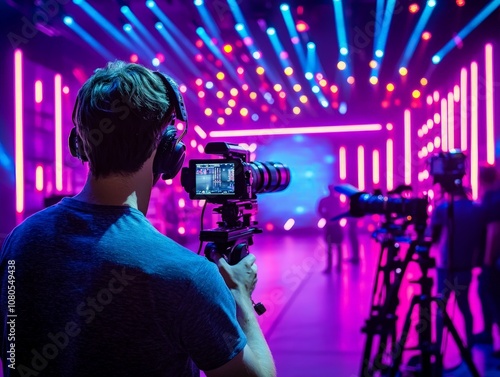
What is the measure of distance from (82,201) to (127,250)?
6.1 inches

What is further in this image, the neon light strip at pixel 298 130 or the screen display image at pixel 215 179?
the neon light strip at pixel 298 130

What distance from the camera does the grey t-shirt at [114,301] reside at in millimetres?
817

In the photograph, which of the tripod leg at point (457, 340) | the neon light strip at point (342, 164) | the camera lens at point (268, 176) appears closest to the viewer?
the camera lens at point (268, 176)

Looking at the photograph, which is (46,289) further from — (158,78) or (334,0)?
(334,0)

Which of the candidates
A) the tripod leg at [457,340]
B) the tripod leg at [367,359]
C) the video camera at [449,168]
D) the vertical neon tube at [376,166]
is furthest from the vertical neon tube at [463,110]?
the vertical neon tube at [376,166]

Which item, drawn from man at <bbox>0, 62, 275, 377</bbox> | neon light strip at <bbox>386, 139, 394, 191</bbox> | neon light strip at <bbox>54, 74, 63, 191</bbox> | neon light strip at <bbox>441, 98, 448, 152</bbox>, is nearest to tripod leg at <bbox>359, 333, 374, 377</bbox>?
man at <bbox>0, 62, 275, 377</bbox>

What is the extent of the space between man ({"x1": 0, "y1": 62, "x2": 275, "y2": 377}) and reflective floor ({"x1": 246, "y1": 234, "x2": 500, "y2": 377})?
2510 mm

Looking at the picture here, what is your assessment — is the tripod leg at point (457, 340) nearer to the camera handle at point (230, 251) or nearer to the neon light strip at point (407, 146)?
the camera handle at point (230, 251)

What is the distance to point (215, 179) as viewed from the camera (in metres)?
1.65

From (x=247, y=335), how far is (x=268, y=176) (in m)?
0.90

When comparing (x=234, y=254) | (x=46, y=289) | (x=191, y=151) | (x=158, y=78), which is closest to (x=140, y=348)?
(x=46, y=289)

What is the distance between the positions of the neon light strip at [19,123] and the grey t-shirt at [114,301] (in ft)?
19.0

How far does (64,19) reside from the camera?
6.89 metres

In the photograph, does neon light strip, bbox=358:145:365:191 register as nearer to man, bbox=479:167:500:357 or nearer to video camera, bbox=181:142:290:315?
man, bbox=479:167:500:357
